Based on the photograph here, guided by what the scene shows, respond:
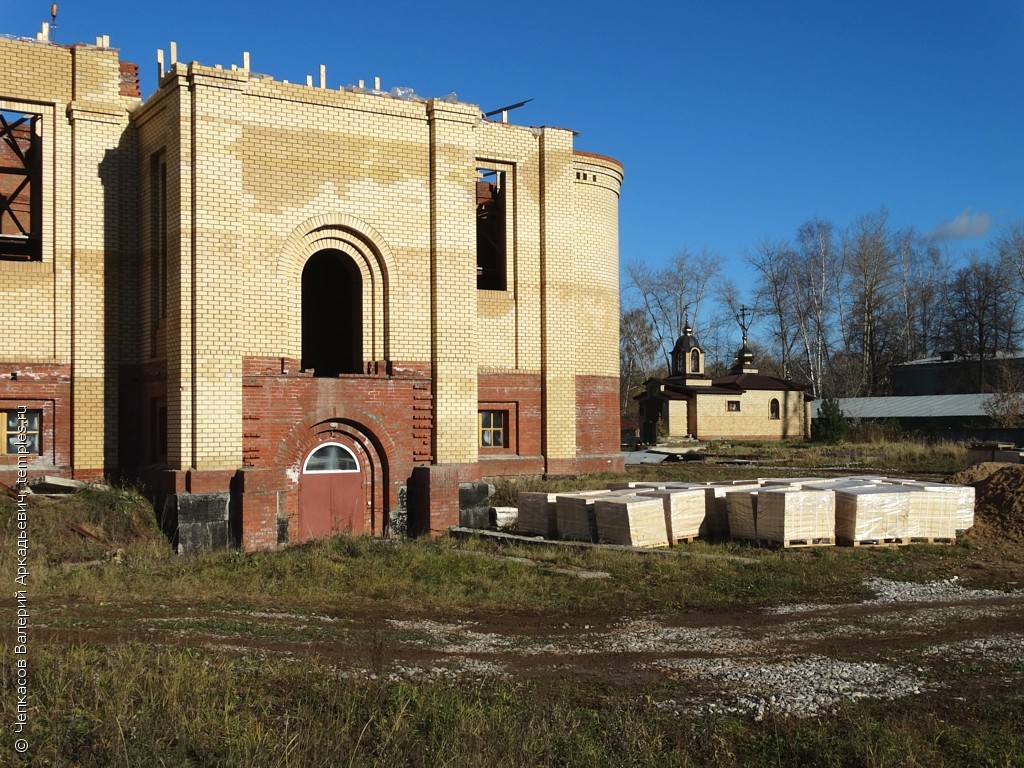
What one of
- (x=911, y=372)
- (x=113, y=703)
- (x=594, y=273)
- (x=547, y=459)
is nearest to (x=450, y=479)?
(x=547, y=459)

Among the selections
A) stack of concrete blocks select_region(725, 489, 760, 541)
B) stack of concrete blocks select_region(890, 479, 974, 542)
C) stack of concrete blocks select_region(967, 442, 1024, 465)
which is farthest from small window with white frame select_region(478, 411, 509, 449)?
stack of concrete blocks select_region(967, 442, 1024, 465)

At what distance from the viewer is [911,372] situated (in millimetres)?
64438

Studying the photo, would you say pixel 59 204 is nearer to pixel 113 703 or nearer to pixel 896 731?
pixel 113 703

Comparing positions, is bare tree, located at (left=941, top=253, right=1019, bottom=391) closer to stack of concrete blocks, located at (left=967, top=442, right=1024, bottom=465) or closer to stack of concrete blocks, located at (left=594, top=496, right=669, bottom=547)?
stack of concrete blocks, located at (left=967, top=442, right=1024, bottom=465)

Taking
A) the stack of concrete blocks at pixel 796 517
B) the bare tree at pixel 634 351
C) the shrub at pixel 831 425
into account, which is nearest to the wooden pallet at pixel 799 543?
the stack of concrete blocks at pixel 796 517

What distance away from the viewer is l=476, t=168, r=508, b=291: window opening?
24.3 metres

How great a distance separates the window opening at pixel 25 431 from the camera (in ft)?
60.1

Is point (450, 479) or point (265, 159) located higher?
point (265, 159)

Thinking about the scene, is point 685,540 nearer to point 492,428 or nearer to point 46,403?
point 492,428

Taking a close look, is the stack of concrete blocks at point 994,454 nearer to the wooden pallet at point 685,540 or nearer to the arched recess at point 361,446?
the wooden pallet at point 685,540

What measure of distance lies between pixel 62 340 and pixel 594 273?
13.1 meters

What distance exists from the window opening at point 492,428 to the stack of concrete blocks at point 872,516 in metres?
9.47

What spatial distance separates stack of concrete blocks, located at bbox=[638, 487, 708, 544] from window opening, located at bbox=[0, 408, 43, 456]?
37.7 ft

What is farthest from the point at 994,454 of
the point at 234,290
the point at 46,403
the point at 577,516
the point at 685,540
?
the point at 46,403
